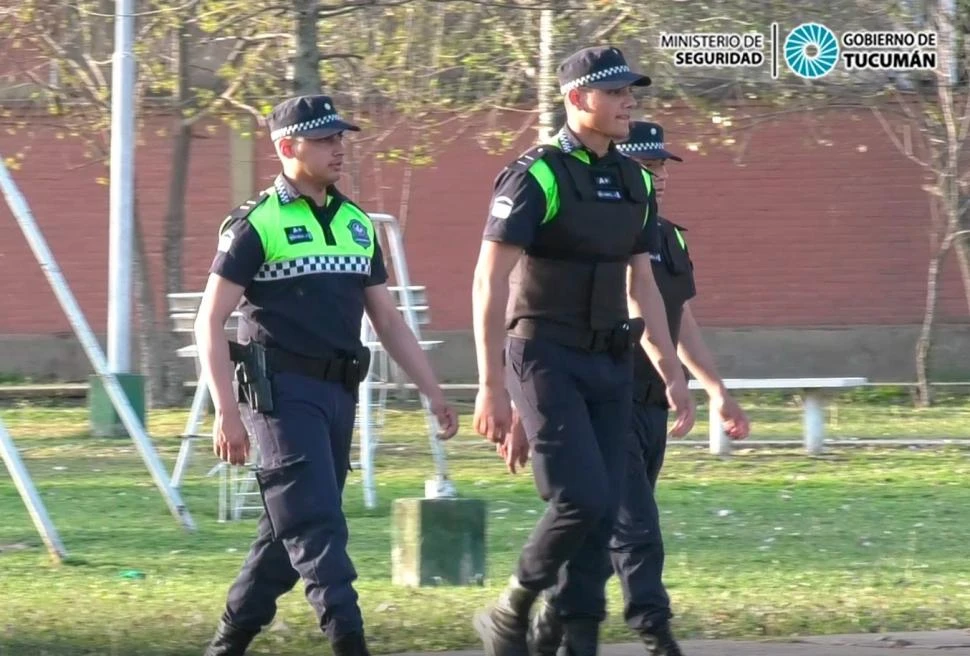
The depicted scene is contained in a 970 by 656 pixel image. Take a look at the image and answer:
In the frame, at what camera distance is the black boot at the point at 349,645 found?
16.4 feet

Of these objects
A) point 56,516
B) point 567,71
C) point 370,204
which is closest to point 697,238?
point 370,204

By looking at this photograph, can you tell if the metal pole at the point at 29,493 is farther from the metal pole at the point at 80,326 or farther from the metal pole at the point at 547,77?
the metal pole at the point at 547,77

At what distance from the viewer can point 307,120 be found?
539 cm

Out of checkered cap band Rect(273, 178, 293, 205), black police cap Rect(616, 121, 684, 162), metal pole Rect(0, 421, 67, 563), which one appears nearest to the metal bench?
metal pole Rect(0, 421, 67, 563)

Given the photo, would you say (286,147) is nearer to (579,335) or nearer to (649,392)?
(579,335)

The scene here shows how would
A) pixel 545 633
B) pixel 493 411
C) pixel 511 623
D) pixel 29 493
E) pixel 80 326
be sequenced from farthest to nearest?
pixel 80 326 → pixel 29 493 → pixel 545 633 → pixel 511 623 → pixel 493 411

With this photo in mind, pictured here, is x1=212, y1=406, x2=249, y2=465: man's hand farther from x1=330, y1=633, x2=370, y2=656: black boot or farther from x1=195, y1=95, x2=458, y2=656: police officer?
x1=330, y1=633, x2=370, y2=656: black boot

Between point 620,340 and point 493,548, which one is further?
point 493,548

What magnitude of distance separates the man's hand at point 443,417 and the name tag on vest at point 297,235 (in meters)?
0.69

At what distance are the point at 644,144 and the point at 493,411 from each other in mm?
1346

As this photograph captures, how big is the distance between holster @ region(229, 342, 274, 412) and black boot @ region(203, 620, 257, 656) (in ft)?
2.43

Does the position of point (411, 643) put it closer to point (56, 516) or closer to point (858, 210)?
point (56, 516)

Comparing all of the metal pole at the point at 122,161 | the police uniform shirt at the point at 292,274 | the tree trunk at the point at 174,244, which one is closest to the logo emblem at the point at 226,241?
the police uniform shirt at the point at 292,274

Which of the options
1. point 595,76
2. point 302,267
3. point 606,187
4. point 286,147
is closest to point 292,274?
point 302,267
